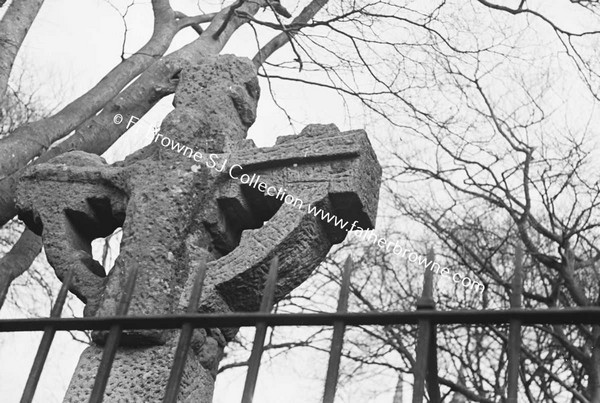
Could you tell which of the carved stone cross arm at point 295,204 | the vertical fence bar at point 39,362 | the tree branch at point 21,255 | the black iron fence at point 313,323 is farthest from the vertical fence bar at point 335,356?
the tree branch at point 21,255

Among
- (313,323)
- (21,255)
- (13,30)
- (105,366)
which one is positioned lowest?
(105,366)

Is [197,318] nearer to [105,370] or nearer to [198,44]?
[105,370]

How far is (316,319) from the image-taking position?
6.69 feet

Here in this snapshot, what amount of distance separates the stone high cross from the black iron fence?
40cm

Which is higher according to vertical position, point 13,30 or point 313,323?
point 13,30

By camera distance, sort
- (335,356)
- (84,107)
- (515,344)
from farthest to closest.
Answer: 1. (84,107)
2. (335,356)
3. (515,344)

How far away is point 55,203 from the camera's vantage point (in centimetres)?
317

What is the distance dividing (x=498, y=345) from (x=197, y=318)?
880 centimetres

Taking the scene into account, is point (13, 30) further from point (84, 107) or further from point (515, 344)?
point (515, 344)

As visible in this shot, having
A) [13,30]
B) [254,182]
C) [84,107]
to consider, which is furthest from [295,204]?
[84,107]

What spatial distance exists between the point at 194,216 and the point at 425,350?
1345mm

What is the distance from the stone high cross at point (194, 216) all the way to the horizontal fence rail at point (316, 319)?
40 cm

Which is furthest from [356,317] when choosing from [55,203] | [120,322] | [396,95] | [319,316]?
[396,95]

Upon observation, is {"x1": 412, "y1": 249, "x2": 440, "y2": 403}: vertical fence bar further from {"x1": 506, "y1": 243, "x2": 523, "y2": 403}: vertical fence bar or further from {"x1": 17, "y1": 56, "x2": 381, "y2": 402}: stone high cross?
{"x1": 17, "y1": 56, "x2": 381, "y2": 402}: stone high cross
